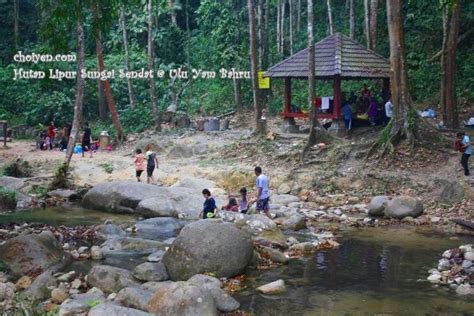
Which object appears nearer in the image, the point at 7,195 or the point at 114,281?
the point at 114,281

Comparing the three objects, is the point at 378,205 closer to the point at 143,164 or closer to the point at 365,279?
the point at 365,279

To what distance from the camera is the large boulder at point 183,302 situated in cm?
983

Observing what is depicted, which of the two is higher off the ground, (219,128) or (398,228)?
(219,128)

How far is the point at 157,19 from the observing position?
39438 millimetres

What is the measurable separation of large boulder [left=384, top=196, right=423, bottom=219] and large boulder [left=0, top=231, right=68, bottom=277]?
8649 mm

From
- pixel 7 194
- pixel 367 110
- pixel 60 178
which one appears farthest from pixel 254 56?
pixel 7 194

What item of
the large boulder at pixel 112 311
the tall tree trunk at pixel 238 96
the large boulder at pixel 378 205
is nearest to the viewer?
the large boulder at pixel 112 311

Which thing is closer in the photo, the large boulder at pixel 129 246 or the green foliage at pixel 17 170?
the large boulder at pixel 129 246

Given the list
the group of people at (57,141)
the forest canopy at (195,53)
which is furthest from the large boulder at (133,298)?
the forest canopy at (195,53)

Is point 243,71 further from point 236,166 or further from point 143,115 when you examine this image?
point 236,166

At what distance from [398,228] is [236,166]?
742cm

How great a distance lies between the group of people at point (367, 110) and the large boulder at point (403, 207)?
663cm

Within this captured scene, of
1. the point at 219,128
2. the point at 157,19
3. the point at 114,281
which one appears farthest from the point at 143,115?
the point at 114,281

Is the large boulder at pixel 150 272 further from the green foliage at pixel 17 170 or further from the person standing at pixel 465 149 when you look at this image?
the green foliage at pixel 17 170
